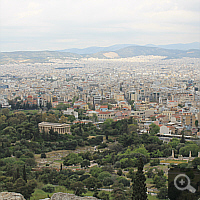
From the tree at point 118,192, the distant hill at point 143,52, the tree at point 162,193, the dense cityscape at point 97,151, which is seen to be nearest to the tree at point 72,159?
the dense cityscape at point 97,151

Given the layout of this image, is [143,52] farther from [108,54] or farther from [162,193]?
[162,193]

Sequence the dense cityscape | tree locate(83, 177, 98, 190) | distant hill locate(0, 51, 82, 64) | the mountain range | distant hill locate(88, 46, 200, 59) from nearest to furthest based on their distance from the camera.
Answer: the dense cityscape < tree locate(83, 177, 98, 190) < distant hill locate(0, 51, 82, 64) < the mountain range < distant hill locate(88, 46, 200, 59)

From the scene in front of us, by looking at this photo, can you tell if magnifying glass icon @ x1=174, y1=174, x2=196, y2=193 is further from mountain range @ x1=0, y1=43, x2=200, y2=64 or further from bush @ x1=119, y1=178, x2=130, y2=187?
mountain range @ x1=0, y1=43, x2=200, y2=64

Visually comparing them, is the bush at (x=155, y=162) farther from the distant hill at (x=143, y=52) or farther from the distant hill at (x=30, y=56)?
the distant hill at (x=143, y=52)

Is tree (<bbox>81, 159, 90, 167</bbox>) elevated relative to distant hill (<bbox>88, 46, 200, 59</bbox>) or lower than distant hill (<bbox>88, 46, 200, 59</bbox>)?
lower

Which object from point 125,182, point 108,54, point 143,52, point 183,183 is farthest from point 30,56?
point 183,183

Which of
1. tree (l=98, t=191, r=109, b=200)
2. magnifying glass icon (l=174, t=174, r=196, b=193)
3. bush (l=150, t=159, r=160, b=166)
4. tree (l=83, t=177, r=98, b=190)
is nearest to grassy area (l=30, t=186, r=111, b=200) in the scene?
tree (l=83, t=177, r=98, b=190)

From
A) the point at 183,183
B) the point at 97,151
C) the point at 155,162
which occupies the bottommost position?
the point at 97,151

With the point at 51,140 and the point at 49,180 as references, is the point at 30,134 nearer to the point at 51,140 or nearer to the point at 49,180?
the point at 51,140
